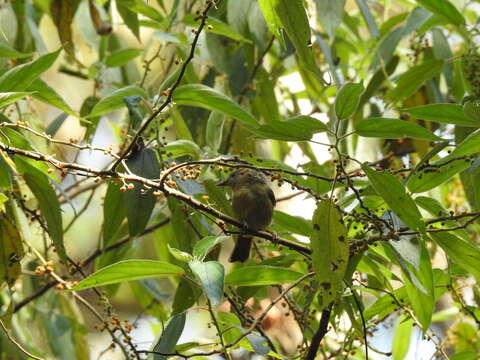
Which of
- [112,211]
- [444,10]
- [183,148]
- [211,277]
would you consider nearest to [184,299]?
[112,211]

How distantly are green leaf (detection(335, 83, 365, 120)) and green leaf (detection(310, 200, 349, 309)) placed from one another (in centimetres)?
25

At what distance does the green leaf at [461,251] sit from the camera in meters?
2.02

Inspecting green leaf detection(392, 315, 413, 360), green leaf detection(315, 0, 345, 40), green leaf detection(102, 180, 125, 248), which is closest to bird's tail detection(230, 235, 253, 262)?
green leaf detection(102, 180, 125, 248)

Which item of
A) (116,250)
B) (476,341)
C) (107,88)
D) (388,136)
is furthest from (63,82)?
(388,136)

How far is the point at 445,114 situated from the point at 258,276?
0.68 metres

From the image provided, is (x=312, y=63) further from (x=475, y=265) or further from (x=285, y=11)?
(x=475, y=265)

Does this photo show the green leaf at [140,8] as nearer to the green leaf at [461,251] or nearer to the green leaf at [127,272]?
the green leaf at [127,272]

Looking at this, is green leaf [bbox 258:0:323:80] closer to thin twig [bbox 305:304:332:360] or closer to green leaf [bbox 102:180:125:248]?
thin twig [bbox 305:304:332:360]

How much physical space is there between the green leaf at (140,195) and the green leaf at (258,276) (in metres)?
0.31

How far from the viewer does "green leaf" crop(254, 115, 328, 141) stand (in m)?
1.94

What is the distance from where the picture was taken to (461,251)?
203 centimetres

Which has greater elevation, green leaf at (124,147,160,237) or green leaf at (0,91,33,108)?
green leaf at (0,91,33,108)

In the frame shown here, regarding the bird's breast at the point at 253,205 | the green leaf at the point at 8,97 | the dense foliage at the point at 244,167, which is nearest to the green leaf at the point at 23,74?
the dense foliage at the point at 244,167

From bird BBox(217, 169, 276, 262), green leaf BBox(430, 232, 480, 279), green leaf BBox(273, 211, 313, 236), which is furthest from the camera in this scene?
bird BBox(217, 169, 276, 262)
